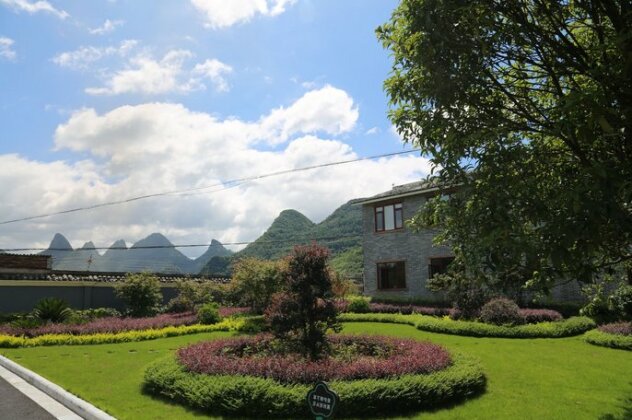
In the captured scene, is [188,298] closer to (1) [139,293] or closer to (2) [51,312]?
(1) [139,293]

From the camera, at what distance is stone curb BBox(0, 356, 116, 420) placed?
24.8 ft

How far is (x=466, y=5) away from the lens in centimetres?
521

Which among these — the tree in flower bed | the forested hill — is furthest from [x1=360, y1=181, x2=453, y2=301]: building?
the forested hill

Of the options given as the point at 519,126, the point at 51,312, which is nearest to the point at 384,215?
the point at 51,312

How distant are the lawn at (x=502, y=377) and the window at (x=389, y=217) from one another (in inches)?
505

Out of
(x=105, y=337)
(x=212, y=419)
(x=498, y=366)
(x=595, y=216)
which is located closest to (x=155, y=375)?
(x=212, y=419)

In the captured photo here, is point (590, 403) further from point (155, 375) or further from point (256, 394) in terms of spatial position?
point (155, 375)

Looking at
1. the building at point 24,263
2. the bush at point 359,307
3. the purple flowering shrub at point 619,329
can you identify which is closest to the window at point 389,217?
the bush at point 359,307

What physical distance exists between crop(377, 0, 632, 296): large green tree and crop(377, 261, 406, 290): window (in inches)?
884

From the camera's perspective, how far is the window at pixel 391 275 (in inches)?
1123

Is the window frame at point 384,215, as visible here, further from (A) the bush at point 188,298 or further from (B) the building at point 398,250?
(A) the bush at point 188,298

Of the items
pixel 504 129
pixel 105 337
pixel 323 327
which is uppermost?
pixel 504 129

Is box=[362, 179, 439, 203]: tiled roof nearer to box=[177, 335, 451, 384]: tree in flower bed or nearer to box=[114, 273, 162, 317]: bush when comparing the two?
box=[114, 273, 162, 317]: bush

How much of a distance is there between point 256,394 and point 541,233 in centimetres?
505
